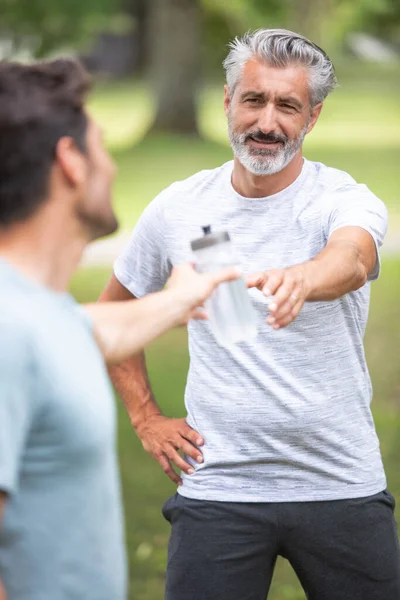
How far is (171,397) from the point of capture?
9883mm

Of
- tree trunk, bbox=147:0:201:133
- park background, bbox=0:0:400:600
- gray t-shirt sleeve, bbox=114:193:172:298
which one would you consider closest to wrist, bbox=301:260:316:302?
gray t-shirt sleeve, bbox=114:193:172:298

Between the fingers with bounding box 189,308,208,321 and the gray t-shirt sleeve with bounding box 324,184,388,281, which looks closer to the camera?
the fingers with bounding box 189,308,208,321

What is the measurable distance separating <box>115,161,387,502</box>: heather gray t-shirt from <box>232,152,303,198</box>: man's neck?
3 cm

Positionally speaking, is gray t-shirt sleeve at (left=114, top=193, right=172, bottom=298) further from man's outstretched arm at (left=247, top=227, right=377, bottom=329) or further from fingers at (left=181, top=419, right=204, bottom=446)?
man's outstretched arm at (left=247, top=227, right=377, bottom=329)

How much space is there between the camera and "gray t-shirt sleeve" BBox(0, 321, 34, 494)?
2305mm

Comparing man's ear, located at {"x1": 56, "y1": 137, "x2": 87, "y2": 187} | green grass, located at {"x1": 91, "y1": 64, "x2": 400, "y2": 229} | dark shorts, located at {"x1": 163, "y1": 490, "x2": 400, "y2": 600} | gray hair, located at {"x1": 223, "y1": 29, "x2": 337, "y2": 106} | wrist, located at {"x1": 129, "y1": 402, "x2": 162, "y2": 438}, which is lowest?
dark shorts, located at {"x1": 163, "y1": 490, "x2": 400, "y2": 600}

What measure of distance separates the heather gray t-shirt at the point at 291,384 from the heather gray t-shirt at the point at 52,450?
1.13 metres

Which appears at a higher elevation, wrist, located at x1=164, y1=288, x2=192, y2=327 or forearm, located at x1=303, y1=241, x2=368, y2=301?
forearm, located at x1=303, y1=241, x2=368, y2=301

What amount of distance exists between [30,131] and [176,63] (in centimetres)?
2573

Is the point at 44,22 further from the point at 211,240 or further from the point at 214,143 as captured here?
the point at 211,240

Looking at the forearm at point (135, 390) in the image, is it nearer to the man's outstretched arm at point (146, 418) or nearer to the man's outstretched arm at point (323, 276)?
the man's outstretched arm at point (146, 418)

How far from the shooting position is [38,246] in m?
2.51

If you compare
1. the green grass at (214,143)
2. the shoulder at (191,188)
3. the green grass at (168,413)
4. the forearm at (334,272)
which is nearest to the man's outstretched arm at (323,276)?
the forearm at (334,272)

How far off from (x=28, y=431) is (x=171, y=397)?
752 centimetres
